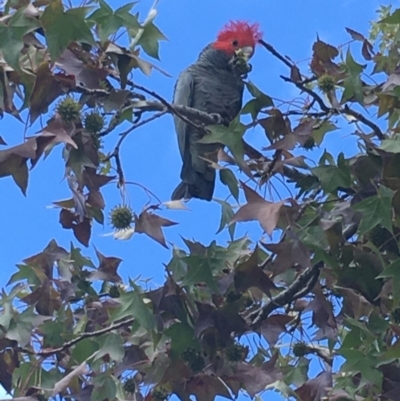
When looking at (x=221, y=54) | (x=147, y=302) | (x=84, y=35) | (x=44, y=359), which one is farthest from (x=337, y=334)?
(x=221, y=54)

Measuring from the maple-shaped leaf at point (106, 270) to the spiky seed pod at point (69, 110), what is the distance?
561mm

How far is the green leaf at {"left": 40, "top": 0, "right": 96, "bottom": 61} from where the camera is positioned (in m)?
1.85

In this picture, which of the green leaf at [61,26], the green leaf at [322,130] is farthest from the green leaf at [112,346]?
the green leaf at [322,130]

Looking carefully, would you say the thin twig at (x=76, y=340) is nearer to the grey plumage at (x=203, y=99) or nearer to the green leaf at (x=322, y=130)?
the green leaf at (x=322, y=130)

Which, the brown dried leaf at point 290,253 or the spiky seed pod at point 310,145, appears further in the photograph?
the spiky seed pod at point 310,145

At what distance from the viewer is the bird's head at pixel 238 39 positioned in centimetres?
388

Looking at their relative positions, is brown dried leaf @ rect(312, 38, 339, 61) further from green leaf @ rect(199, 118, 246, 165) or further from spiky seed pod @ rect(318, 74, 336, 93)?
green leaf @ rect(199, 118, 246, 165)

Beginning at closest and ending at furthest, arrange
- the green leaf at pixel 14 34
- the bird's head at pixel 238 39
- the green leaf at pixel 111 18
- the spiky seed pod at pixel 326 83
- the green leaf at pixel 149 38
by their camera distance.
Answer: the green leaf at pixel 14 34 < the green leaf at pixel 111 18 < the green leaf at pixel 149 38 < the spiky seed pod at pixel 326 83 < the bird's head at pixel 238 39

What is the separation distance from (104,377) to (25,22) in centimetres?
93

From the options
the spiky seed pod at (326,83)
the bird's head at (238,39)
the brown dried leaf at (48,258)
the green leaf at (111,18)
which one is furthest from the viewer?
the bird's head at (238,39)

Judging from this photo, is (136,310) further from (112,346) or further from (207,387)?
(207,387)

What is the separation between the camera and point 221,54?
4.49m

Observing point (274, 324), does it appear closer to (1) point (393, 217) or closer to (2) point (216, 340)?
(2) point (216, 340)

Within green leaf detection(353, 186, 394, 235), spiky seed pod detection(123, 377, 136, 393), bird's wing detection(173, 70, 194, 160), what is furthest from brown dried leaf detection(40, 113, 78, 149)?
bird's wing detection(173, 70, 194, 160)
